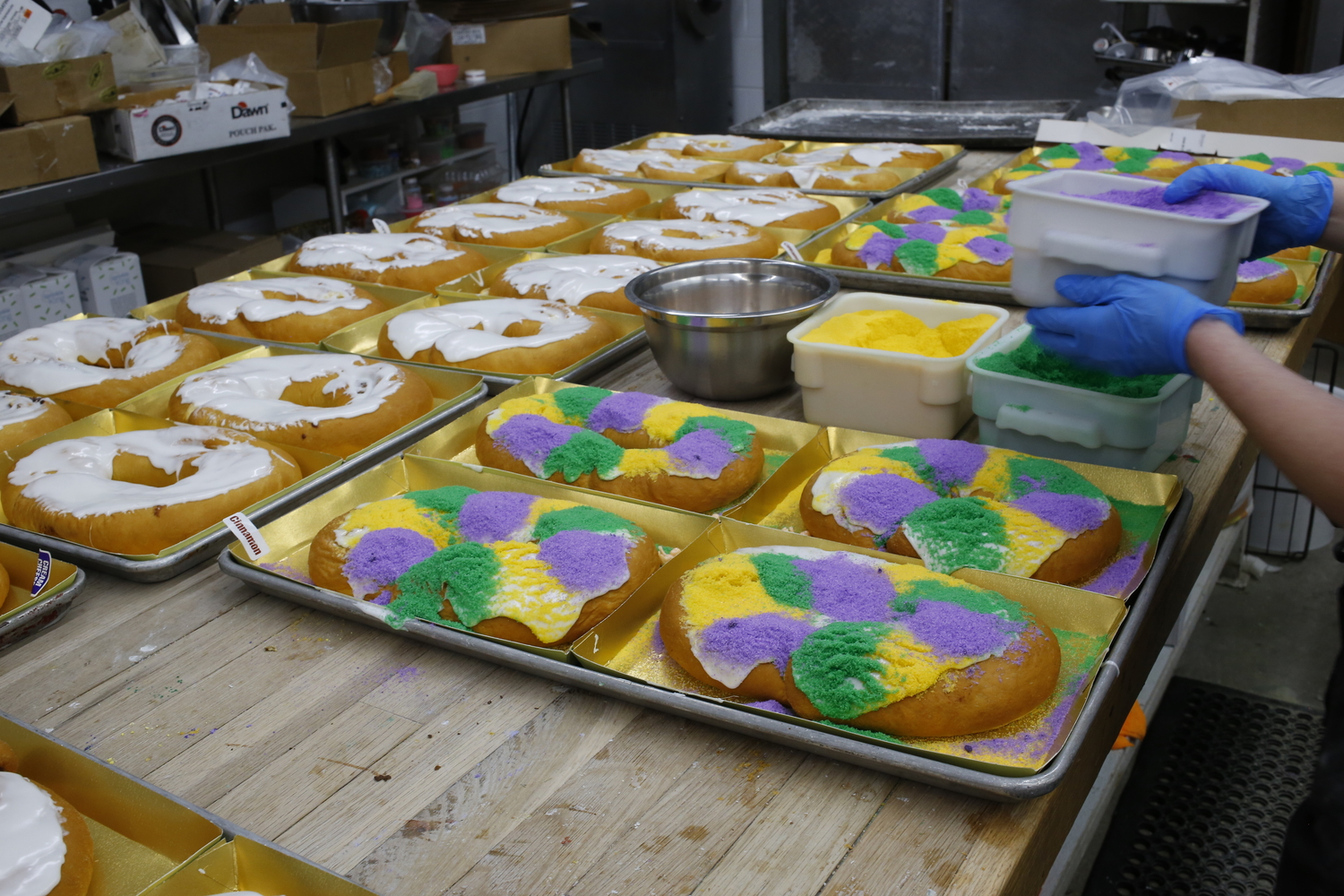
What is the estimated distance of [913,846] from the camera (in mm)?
898

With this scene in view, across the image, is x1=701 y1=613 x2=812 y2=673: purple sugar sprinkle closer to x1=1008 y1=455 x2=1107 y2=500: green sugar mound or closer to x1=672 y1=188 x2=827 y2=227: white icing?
x1=1008 y1=455 x2=1107 y2=500: green sugar mound

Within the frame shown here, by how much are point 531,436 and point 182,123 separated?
229 centimetres

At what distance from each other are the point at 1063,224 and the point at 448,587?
33.1 inches

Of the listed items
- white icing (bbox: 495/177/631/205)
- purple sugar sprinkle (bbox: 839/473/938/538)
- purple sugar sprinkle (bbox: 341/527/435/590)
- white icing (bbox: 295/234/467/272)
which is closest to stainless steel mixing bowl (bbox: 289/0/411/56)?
white icing (bbox: 495/177/631/205)

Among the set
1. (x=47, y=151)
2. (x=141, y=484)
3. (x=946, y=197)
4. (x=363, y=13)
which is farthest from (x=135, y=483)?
(x=363, y=13)

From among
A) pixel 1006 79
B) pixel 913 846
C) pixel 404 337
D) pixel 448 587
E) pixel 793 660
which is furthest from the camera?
pixel 1006 79

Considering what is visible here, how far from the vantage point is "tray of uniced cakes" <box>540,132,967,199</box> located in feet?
9.76

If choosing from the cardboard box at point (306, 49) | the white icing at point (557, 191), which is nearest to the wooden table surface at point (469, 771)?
the white icing at point (557, 191)

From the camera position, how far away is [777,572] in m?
1.14

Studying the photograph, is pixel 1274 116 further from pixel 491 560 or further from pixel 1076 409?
pixel 491 560

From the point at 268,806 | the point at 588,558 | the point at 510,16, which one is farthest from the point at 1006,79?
the point at 268,806

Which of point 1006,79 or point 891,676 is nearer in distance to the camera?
point 891,676

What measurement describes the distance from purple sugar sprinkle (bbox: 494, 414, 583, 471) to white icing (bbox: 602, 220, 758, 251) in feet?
3.25

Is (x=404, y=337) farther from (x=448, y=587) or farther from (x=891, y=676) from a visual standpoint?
(x=891, y=676)
